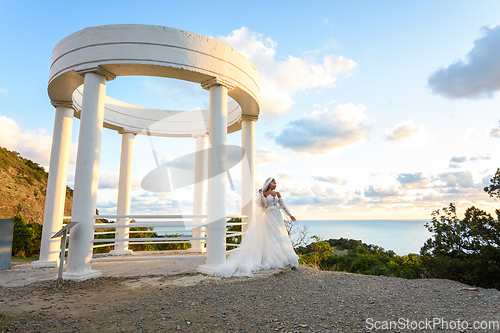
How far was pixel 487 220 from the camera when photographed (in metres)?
5.57

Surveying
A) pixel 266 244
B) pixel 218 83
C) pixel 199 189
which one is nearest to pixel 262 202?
pixel 266 244

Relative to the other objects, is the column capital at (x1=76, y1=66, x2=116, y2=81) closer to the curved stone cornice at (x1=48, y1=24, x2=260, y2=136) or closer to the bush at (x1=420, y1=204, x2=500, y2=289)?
the curved stone cornice at (x1=48, y1=24, x2=260, y2=136)

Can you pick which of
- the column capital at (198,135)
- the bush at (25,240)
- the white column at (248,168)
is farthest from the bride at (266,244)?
the bush at (25,240)

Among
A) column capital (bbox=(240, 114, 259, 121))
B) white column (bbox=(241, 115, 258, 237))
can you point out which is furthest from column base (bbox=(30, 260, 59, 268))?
column capital (bbox=(240, 114, 259, 121))

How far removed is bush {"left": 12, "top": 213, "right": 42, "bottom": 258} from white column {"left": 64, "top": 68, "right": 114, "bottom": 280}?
5722 millimetres

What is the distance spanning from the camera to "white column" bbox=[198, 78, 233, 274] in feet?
19.5

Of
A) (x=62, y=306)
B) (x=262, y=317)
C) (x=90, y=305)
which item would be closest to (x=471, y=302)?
(x=262, y=317)

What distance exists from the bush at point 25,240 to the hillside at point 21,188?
613cm

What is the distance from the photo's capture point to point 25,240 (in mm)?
9406

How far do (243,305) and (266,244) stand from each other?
2328 millimetres

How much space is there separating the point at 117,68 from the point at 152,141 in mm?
4711

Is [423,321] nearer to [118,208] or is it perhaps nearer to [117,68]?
[117,68]

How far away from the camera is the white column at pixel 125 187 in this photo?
8.85 meters

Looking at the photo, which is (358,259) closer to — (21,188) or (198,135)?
(198,135)
